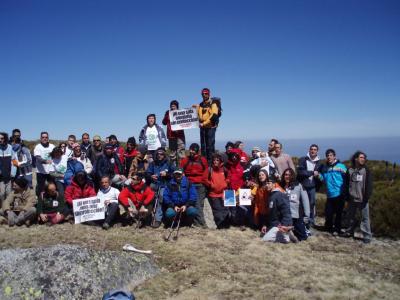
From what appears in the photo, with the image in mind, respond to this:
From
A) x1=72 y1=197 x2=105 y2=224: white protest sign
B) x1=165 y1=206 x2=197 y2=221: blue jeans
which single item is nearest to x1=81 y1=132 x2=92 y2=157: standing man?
x1=72 y1=197 x2=105 y2=224: white protest sign

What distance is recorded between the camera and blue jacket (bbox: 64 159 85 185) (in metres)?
10.6

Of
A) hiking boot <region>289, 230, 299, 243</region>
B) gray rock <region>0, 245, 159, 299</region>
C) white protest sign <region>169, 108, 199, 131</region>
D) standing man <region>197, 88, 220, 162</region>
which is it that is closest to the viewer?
gray rock <region>0, 245, 159, 299</region>

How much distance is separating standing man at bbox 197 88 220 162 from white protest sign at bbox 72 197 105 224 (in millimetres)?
4750

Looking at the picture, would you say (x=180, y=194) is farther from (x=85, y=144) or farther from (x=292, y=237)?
(x=85, y=144)

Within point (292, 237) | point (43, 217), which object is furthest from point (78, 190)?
point (292, 237)

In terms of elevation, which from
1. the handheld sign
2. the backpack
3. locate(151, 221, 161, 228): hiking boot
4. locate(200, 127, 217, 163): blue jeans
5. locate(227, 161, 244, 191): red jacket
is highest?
locate(200, 127, 217, 163): blue jeans

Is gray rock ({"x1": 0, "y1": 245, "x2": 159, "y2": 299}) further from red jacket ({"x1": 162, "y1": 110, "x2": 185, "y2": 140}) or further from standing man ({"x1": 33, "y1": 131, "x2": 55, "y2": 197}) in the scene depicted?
red jacket ({"x1": 162, "y1": 110, "x2": 185, "y2": 140})

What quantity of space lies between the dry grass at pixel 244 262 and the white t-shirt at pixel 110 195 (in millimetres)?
904

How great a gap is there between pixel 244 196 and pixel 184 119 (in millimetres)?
4017

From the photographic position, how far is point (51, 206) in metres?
10.4

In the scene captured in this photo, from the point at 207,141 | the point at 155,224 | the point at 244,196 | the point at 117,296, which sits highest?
the point at 207,141

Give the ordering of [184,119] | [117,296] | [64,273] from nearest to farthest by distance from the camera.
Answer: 1. [117,296]
2. [64,273]
3. [184,119]

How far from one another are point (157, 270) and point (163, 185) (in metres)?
3.68

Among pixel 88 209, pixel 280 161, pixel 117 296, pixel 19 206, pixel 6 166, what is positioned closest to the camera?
pixel 117 296
